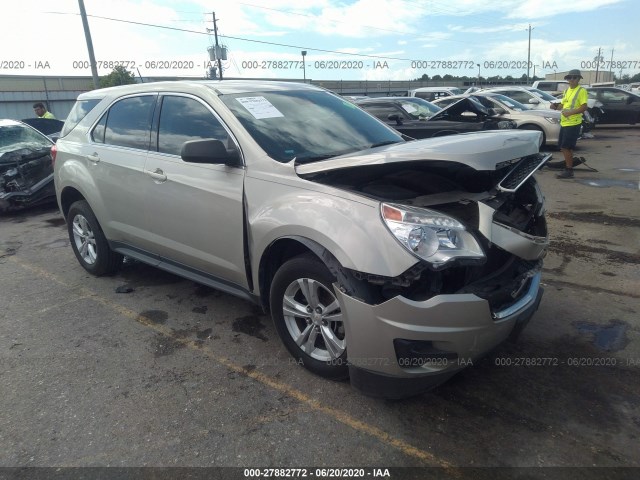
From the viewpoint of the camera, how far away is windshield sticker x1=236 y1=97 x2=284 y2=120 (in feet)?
11.5

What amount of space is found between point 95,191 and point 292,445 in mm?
3277

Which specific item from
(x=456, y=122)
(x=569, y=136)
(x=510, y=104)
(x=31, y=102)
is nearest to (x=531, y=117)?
(x=510, y=104)

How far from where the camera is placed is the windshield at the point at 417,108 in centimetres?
1249

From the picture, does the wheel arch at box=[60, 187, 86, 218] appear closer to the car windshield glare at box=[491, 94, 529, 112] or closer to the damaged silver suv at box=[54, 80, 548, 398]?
the damaged silver suv at box=[54, 80, 548, 398]

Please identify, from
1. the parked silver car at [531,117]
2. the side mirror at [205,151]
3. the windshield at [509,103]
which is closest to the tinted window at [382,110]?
the parked silver car at [531,117]

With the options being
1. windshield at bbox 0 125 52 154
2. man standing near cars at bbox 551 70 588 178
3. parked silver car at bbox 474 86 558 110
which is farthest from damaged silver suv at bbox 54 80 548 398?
parked silver car at bbox 474 86 558 110

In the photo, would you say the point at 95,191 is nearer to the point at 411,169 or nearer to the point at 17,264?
the point at 17,264

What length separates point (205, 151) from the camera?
3.15 metres

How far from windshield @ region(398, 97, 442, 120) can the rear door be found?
9.22 m

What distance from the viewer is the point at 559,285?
4.36 metres

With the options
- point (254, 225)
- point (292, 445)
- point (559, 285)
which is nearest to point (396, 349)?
point (292, 445)

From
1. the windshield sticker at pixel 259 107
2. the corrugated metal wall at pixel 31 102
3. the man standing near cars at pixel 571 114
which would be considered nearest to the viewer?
the windshield sticker at pixel 259 107

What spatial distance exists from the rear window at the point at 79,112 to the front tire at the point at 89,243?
82 cm

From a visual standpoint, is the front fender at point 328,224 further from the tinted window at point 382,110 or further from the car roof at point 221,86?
the tinted window at point 382,110
